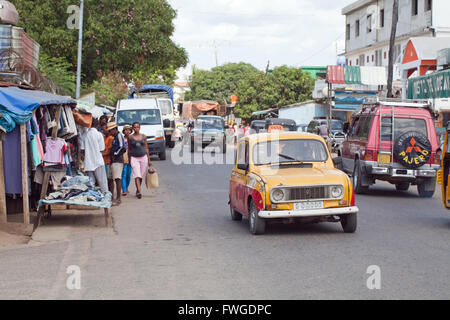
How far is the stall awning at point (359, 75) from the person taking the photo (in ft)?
117

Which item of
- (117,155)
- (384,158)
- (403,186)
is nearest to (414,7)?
(403,186)

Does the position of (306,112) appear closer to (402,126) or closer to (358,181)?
(358,181)

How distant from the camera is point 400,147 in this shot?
16531mm

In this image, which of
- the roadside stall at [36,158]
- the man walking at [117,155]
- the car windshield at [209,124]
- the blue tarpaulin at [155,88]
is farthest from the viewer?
the blue tarpaulin at [155,88]

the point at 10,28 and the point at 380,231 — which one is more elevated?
the point at 10,28

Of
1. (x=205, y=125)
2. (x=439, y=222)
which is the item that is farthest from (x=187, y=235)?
(x=205, y=125)

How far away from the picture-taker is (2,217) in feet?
37.7

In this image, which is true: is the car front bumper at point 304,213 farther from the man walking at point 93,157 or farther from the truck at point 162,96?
the truck at point 162,96

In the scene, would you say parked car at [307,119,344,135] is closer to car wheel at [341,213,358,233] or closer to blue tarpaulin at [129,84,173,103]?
blue tarpaulin at [129,84,173,103]

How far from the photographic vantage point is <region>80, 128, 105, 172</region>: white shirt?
1405 cm

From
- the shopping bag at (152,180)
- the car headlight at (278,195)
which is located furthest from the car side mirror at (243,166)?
the shopping bag at (152,180)

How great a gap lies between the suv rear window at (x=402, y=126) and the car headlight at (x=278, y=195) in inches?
289
